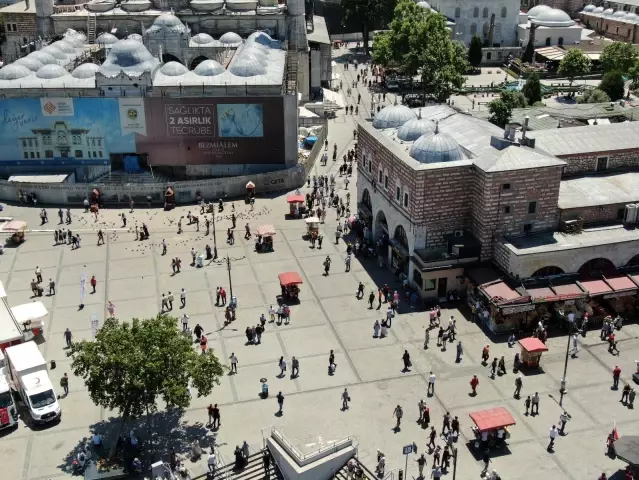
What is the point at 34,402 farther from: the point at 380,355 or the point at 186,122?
the point at 186,122

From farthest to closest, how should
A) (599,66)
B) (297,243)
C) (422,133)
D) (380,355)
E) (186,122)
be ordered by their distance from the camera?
(599,66) < (186,122) < (297,243) < (422,133) < (380,355)

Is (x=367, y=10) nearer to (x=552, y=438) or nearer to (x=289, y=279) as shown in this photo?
(x=289, y=279)

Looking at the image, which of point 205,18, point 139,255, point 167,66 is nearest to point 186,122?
point 167,66

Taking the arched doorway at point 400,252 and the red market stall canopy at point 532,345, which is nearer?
the red market stall canopy at point 532,345

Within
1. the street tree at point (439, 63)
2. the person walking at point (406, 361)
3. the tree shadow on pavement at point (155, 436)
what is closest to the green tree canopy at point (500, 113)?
the street tree at point (439, 63)

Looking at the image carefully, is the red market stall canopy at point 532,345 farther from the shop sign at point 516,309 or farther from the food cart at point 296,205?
the food cart at point 296,205

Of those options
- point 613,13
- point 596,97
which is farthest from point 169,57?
point 613,13

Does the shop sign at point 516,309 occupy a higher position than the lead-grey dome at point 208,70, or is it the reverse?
the lead-grey dome at point 208,70
